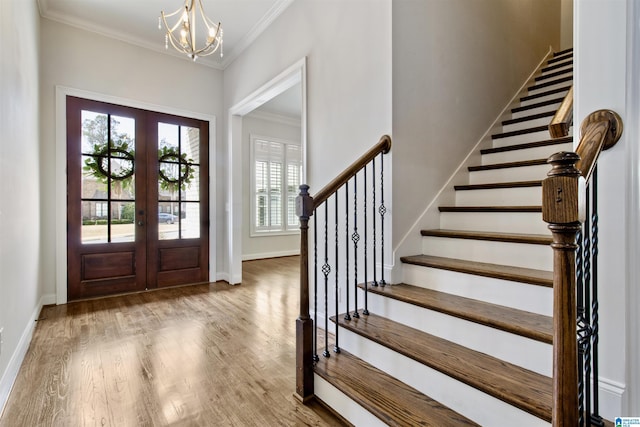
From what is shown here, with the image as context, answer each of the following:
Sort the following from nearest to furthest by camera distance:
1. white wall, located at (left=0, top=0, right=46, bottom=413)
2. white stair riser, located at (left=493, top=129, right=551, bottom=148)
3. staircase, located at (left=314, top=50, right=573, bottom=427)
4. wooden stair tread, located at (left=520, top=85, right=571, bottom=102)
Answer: staircase, located at (left=314, top=50, right=573, bottom=427)
white wall, located at (left=0, top=0, right=46, bottom=413)
white stair riser, located at (left=493, top=129, right=551, bottom=148)
wooden stair tread, located at (left=520, top=85, right=571, bottom=102)

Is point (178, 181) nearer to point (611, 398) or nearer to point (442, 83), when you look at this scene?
point (442, 83)

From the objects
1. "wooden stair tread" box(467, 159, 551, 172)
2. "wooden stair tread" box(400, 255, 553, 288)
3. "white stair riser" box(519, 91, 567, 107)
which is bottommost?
"wooden stair tread" box(400, 255, 553, 288)

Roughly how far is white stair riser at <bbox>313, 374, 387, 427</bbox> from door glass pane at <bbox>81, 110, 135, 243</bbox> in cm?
332

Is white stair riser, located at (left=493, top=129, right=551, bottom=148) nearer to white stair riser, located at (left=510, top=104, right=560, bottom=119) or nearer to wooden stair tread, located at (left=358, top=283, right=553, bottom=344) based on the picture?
white stair riser, located at (left=510, top=104, right=560, bottom=119)

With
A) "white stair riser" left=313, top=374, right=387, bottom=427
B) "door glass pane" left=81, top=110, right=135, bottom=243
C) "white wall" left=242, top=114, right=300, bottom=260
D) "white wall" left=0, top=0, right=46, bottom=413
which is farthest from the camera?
"white wall" left=242, top=114, right=300, bottom=260

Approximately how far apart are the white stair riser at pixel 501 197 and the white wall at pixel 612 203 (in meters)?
1.09

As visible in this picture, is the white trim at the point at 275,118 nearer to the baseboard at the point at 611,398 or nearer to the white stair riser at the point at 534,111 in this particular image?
the white stair riser at the point at 534,111

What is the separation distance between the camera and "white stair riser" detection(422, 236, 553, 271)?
5.76 feet

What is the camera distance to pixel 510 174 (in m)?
2.53

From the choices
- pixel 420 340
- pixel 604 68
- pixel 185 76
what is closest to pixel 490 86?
pixel 604 68

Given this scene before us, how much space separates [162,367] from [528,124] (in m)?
3.71

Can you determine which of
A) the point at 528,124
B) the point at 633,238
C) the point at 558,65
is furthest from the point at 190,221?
the point at 558,65

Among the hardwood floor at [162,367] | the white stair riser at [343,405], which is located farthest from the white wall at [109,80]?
the white stair riser at [343,405]

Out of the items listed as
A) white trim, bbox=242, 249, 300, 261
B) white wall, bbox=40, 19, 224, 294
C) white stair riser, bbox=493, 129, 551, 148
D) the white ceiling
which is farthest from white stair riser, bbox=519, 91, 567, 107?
white trim, bbox=242, 249, 300, 261
